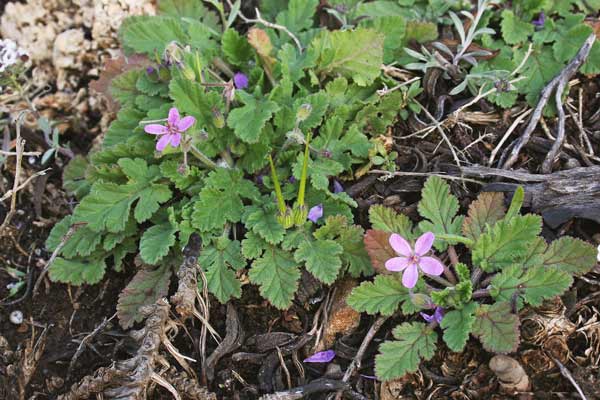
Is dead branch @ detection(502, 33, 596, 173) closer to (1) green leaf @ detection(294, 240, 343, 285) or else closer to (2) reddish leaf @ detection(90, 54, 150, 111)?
(1) green leaf @ detection(294, 240, 343, 285)

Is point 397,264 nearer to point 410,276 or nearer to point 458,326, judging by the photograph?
point 410,276

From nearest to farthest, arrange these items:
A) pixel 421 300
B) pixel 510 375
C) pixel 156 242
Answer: pixel 510 375, pixel 421 300, pixel 156 242

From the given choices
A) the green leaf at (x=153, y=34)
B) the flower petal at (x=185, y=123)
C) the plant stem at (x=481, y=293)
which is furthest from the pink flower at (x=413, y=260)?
the green leaf at (x=153, y=34)

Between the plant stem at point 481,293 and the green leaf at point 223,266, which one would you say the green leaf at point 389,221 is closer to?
the plant stem at point 481,293

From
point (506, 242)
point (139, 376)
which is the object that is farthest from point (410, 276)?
point (139, 376)

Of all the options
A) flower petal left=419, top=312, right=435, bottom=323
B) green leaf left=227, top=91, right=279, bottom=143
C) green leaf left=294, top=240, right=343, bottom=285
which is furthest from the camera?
green leaf left=227, top=91, right=279, bottom=143

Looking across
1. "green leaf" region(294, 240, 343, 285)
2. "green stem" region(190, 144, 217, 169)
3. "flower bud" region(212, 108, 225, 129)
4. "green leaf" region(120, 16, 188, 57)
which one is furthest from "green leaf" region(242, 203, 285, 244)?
"green leaf" region(120, 16, 188, 57)

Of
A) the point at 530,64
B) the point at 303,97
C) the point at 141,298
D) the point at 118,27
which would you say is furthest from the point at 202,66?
the point at 530,64

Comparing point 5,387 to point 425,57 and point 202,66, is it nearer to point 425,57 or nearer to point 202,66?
point 202,66
